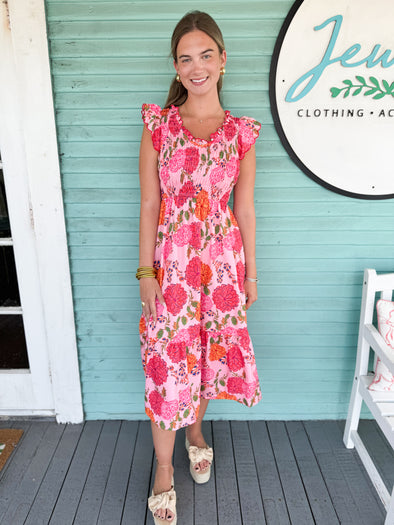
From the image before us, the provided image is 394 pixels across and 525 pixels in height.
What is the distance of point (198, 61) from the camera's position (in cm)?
146

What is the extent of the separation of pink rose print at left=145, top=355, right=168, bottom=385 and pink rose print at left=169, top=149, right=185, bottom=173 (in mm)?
739

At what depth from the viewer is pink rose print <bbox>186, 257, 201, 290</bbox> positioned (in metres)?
1.60

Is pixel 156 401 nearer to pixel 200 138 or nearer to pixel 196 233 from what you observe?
pixel 196 233

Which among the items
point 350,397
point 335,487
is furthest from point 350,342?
point 335,487

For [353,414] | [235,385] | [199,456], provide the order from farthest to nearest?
[353,414] < [199,456] < [235,385]

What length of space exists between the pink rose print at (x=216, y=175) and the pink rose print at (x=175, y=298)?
1.41 ft

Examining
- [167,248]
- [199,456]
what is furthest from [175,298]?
[199,456]

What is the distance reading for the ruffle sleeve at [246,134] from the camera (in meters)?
1.63

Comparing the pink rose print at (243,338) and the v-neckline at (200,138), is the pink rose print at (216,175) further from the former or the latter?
the pink rose print at (243,338)

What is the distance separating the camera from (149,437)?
2.15m

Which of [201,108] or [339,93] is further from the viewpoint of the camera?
[339,93]

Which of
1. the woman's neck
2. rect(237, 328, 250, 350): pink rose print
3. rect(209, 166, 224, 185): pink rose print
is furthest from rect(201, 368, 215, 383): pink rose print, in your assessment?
the woman's neck

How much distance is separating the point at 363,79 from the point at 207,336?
1320 mm

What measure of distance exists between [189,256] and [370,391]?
41.2 inches
